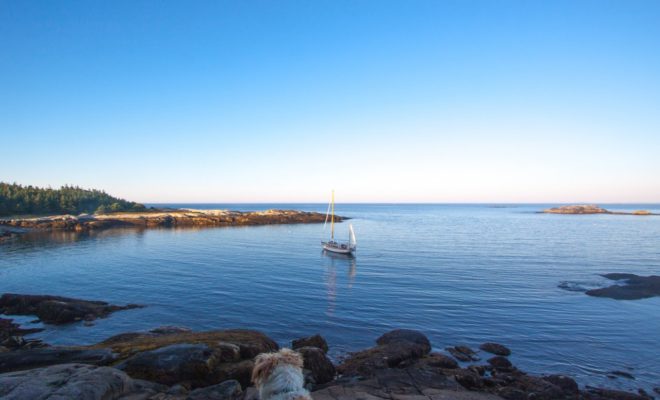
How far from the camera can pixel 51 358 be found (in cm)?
1402

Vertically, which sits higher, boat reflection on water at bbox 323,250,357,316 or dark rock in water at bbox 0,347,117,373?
dark rock in water at bbox 0,347,117,373

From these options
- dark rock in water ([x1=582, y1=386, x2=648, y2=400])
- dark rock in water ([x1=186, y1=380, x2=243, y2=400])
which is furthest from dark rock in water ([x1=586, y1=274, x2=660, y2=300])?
dark rock in water ([x1=186, y1=380, x2=243, y2=400])

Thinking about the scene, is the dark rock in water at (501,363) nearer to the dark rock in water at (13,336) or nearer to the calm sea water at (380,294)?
the calm sea water at (380,294)

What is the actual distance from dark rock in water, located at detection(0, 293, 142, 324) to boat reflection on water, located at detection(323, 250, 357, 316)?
14.8 meters

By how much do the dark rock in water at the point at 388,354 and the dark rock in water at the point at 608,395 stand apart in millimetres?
6686

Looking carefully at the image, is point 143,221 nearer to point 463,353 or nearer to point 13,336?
point 13,336

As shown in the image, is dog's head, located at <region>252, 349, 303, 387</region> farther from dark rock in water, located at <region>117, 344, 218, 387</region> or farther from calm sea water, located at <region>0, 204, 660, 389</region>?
calm sea water, located at <region>0, 204, 660, 389</region>

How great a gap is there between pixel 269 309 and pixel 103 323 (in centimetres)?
1069

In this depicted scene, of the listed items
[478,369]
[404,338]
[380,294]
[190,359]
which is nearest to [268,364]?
[190,359]

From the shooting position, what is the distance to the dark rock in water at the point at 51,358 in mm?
13383

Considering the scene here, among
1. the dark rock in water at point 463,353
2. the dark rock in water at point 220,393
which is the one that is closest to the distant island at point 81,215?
the dark rock in water at point 220,393

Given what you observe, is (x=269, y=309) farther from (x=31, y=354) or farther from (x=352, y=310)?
(x=31, y=354)

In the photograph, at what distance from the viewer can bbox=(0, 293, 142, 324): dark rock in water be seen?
78.5 feet

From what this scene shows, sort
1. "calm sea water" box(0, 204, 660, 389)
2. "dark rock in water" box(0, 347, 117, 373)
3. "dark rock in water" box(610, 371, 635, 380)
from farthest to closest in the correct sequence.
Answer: "calm sea water" box(0, 204, 660, 389)
"dark rock in water" box(610, 371, 635, 380)
"dark rock in water" box(0, 347, 117, 373)
